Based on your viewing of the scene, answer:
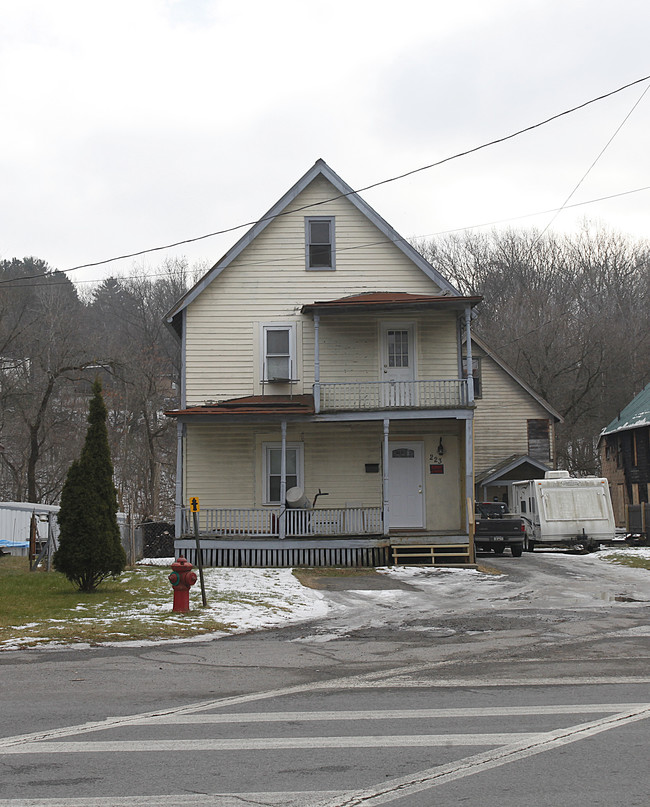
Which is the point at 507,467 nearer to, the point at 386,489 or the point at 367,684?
the point at 386,489

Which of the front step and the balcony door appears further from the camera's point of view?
the balcony door

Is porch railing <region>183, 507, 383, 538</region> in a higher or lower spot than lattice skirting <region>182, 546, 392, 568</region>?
higher

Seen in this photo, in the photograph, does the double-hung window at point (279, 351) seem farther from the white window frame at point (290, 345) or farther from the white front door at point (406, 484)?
the white front door at point (406, 484)

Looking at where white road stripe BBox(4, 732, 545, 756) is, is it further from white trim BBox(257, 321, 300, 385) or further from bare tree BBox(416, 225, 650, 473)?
bare tree BBox(416, 225, 650, 473)

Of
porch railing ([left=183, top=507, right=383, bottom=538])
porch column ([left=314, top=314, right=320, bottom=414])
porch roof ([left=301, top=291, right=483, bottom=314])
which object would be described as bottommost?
porch railing ([left=183, top=507, right=383, bottom=538])

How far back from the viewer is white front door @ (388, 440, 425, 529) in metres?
25.3

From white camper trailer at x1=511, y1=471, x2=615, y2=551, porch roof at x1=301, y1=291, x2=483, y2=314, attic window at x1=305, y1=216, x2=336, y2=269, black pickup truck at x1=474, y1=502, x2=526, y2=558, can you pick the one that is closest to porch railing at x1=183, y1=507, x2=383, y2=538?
black pickup truck at x1=474, y1=502, x2=526, y2=558

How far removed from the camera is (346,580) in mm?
20188

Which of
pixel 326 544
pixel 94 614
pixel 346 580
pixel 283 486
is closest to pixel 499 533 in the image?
pixel 326 544

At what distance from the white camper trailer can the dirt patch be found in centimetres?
871

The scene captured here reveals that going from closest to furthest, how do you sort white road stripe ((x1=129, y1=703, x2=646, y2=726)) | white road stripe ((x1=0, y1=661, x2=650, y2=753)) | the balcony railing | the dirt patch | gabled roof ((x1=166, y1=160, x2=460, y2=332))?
white road stripe ((x1=129, y1=703, x2=646, y2=726)) → white road stripe ((x1=0, y1=661, x2=650, y2=753)) → the dirt patch → the balcony railing → gabled roof ((x1=166, y1=160, x2=460, y2=332))

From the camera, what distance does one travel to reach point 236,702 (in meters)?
8.12

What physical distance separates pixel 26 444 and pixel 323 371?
2510cm

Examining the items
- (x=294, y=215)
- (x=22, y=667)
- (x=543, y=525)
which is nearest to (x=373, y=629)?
(x=22, y=667)
